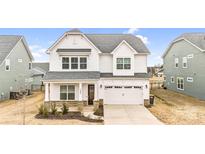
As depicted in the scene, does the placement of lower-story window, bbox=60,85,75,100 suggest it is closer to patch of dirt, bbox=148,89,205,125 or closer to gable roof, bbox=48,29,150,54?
gable roof, bbox=48,29,150,54

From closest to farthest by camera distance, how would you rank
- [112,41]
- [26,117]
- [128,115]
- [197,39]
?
[26,117], [128,115], [197,39], [112,41]

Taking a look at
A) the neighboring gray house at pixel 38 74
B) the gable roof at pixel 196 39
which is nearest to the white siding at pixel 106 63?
the gable roof at pixel 196 39

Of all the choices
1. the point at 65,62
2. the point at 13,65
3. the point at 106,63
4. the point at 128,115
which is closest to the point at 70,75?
the point at 65,62

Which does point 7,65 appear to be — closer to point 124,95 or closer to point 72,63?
point 72,63

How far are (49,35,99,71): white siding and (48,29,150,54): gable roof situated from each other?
586 millimetres

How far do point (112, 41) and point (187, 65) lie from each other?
690 centimetres

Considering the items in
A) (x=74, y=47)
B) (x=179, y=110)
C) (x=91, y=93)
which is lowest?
(x=179, y=110)

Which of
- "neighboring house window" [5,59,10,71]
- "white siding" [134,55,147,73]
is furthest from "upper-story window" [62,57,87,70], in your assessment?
"neighboring house window" [5,59,10,71]

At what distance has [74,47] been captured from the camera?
18.8 meters
